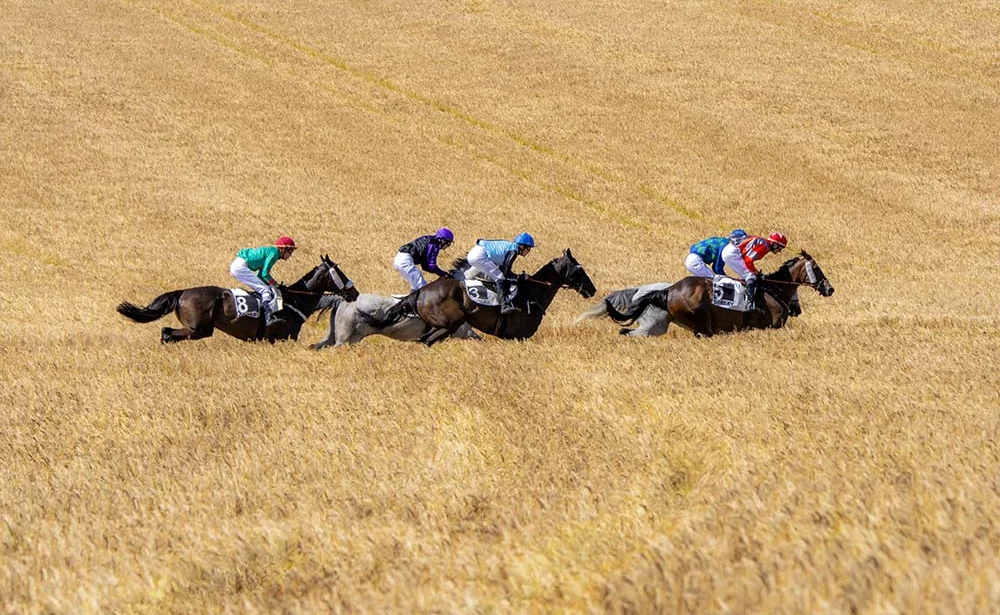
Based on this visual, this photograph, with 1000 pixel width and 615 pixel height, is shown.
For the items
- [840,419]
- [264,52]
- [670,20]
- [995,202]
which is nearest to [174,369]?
[840,419]

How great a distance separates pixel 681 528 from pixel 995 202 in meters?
26.0

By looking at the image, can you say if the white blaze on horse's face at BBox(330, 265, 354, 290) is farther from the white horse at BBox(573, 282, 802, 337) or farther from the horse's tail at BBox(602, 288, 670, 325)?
the horse's tail at BBox(602, 288, 670, 325)

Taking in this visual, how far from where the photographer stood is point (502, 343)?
45.7 ft

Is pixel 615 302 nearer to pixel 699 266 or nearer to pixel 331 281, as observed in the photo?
pixel 699 266

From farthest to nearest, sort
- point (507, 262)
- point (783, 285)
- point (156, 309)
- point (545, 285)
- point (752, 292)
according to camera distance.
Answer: point (783, 285)
point (752, 292)
point (545, 285)
point (507, 262)
point (156, 309)

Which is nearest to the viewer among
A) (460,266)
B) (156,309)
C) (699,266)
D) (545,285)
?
(156,309)

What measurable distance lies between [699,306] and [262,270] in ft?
20.0

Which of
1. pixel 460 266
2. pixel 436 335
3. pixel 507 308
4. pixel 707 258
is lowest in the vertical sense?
pixel 436 335

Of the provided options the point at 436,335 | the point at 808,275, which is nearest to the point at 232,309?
the point at 436,335

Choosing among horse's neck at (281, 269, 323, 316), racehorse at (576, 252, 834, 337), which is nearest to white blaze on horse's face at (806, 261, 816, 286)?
racehorse at (576, 252, 834, 337)

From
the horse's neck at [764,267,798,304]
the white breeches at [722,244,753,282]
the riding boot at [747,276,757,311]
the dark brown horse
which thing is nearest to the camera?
the dark brown horse

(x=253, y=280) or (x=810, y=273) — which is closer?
(x=253, y=280)

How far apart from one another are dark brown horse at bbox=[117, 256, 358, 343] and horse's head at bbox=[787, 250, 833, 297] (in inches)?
251

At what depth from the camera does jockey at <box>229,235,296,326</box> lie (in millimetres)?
14250
